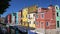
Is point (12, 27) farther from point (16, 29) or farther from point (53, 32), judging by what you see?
point (53, 32)

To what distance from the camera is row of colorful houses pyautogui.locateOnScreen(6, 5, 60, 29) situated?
29.3 feet

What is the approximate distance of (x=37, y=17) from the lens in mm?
9000

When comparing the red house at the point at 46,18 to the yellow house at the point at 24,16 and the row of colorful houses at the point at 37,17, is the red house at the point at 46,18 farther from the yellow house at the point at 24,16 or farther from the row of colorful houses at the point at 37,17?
the yellow house at the point at 24,16

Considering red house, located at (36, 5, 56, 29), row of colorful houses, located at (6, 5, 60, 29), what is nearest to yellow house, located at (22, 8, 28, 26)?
row of colorful houses, located at (6, 5, 60, 29)

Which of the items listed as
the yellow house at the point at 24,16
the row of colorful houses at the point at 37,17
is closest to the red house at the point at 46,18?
the row of colorful houses at the point at 37,17

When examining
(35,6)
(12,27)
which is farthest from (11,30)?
(35,6)

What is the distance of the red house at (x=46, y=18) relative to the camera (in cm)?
892

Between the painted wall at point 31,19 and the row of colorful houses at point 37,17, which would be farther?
the painted wall at point 31,19

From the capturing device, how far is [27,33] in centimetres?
911

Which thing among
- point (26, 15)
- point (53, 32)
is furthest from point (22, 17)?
point (53, 32)

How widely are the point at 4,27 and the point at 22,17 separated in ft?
1.39

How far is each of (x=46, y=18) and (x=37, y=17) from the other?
17 cm

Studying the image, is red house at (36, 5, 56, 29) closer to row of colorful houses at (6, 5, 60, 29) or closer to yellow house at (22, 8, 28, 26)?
row of colorful houses at (6, 5, 60, 29)

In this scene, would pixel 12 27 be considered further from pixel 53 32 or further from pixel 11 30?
pixel 53 32
